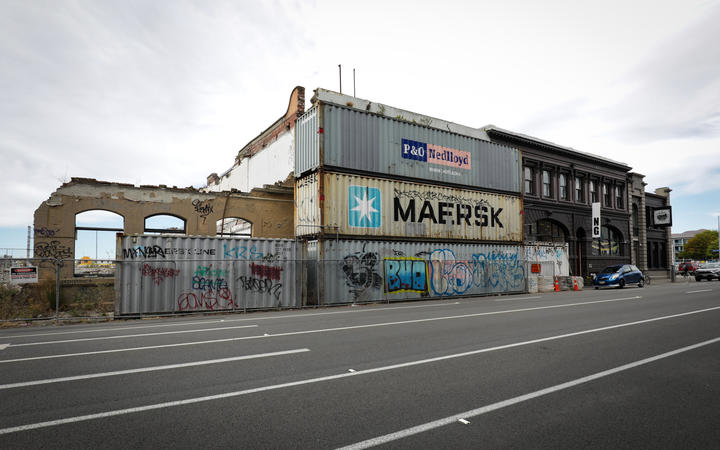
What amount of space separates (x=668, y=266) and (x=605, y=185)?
50.9ft

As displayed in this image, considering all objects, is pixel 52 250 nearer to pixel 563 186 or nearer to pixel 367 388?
pixel 367 388

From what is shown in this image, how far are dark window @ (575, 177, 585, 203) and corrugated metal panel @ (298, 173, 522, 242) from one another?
41.1ft

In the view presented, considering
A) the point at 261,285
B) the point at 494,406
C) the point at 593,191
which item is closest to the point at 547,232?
the point at 593,191

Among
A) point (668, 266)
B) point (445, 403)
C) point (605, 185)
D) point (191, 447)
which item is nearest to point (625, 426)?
point (445, 403)

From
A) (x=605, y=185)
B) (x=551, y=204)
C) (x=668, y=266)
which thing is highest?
(x=605, y=185)

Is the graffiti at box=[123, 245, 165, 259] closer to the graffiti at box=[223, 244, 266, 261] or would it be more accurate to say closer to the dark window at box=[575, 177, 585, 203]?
the graffiti at box=[223, 244, 266, 261]

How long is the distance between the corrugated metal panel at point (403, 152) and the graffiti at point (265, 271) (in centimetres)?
466

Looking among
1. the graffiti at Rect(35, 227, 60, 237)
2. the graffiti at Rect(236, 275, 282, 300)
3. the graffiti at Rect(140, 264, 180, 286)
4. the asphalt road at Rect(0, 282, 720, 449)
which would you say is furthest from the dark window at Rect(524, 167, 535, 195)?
the graffiti at Rect(35, 227, 60, 237)

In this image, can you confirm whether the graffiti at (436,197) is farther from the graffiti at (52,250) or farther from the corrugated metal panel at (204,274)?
the graffiti at (52,250)

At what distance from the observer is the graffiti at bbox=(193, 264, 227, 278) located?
45.6ft

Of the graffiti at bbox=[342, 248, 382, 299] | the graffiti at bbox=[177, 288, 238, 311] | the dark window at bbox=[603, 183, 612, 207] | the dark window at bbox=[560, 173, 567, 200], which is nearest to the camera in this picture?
the graffiti at bbox=[177, 288, 238, 311]

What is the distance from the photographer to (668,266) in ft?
141

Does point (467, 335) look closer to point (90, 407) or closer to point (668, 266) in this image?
point (90, 407)

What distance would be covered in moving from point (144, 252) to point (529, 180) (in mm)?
25757
